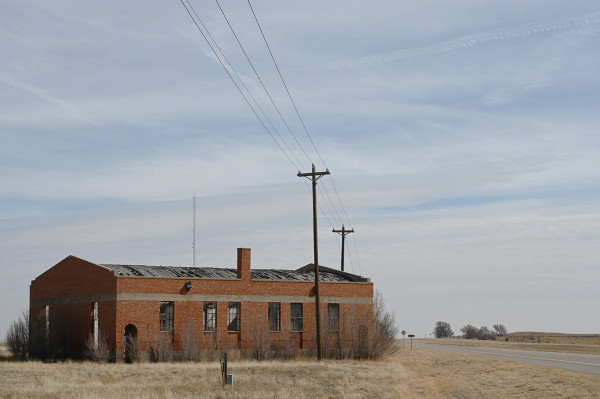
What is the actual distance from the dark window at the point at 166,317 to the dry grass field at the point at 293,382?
257 inches

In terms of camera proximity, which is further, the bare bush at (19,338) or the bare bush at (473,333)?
the bare bush at (473,333)

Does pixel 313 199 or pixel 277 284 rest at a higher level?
pixel 313 199

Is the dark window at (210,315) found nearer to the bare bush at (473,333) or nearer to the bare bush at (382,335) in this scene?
the bare bush at (382,335)

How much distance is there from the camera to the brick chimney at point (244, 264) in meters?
51.9

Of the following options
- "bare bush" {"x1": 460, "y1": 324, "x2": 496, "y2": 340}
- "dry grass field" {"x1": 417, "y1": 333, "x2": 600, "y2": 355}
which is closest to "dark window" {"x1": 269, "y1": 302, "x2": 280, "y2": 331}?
"dry grass field" {"x1": 417, "y1": 333, "x2": 600, "y2": 355}

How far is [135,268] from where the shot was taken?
5066cm

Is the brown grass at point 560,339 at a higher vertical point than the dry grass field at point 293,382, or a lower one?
lower

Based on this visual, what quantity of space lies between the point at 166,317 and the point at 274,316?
8.05 m

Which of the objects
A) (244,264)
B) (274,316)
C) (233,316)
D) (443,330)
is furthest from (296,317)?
(443,330)

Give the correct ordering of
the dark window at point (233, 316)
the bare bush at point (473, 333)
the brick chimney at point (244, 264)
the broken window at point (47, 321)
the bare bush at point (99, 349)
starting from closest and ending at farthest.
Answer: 1. the bare bush at point (99, 349)
2. the broken window at point (47, 321)
3. the dark window at point (233, 316)
4. the brick chimney at point (244, 264)
5. the bare bush at point (473, 333)

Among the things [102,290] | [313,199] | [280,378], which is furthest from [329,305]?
[280,378]

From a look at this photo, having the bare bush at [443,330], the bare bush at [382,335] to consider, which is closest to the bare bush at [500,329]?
the bare bush at [443,330]

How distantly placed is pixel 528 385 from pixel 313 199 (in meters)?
17.5

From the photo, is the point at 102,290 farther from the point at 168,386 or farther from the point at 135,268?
the point at 168,386
